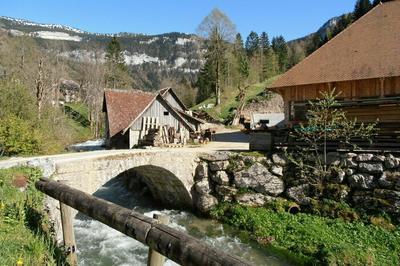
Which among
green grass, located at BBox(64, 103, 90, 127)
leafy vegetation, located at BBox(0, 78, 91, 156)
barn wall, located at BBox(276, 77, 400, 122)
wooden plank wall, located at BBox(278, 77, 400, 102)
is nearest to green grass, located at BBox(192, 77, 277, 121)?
green grass, located at BBox(64, 103, 90, 127)

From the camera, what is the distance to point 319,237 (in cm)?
1239

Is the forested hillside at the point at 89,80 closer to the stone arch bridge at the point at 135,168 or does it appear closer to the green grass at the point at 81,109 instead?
the green grass at the point at 81,109

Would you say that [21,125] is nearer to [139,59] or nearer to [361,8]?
[361,8]

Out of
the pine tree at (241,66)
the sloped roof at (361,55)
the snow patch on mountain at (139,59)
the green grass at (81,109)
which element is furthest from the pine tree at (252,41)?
the sloped roof at (361,55)

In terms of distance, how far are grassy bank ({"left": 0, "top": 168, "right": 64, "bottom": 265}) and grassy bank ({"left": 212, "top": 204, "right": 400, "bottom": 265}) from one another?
8.12m

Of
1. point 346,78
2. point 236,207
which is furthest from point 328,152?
point 236,207

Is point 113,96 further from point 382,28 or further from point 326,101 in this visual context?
point 382,28

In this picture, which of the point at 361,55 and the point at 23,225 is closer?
the point at 23,225

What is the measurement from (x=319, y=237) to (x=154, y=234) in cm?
1015

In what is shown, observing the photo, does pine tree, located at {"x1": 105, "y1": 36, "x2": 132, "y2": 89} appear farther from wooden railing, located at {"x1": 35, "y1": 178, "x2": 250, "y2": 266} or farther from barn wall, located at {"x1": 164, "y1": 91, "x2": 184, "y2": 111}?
wooden railing, located at {"x1": 35, "y1": 178, "x2": 250, "y2": 266}

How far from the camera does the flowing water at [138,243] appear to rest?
11.7 meters

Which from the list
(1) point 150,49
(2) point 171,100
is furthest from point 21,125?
(1) point 150,49

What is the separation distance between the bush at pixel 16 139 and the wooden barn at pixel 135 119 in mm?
5974

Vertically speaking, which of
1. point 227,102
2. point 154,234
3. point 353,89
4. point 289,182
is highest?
point 353,89
